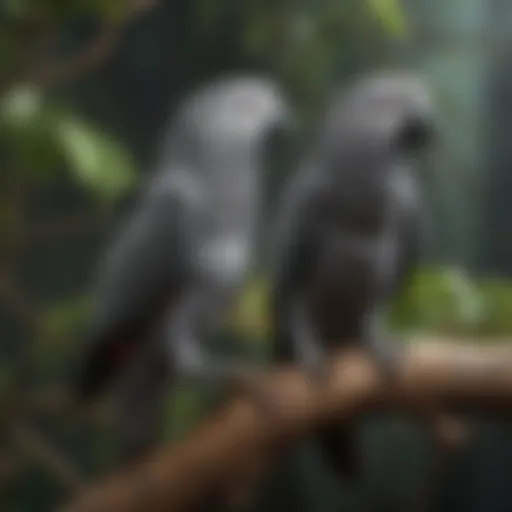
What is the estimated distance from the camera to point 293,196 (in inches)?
42.6

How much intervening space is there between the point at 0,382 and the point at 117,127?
9.8 inches

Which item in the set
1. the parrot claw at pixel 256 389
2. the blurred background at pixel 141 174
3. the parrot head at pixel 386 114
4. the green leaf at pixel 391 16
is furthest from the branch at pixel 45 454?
the green leaf at pixel 391 16

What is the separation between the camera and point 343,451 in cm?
111

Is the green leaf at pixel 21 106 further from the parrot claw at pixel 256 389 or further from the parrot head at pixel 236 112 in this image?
the parrot claw at pixel 256 389

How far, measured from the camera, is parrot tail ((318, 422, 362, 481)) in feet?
3.60

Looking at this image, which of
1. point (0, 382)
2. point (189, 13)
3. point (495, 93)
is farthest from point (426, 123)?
point (0, 382)

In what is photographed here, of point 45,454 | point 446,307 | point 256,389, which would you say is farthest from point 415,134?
point 45,454

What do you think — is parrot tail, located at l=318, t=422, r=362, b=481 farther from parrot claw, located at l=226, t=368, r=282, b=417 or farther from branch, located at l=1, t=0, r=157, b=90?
branch, located at l=1, t=0, r=157, b=90

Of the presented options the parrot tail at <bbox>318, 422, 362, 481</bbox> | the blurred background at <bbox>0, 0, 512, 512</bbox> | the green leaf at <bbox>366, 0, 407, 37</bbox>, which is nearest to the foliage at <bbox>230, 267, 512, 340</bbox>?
the blurred background at <bbox>0, 0, 512, 512</bbox>

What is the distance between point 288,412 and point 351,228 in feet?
0.56

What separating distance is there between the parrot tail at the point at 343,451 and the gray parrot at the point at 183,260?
0.08 m

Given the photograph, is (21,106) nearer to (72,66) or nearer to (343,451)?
(72,66)

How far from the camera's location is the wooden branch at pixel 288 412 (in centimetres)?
105

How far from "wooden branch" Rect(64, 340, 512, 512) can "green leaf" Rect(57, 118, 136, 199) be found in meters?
0.21
